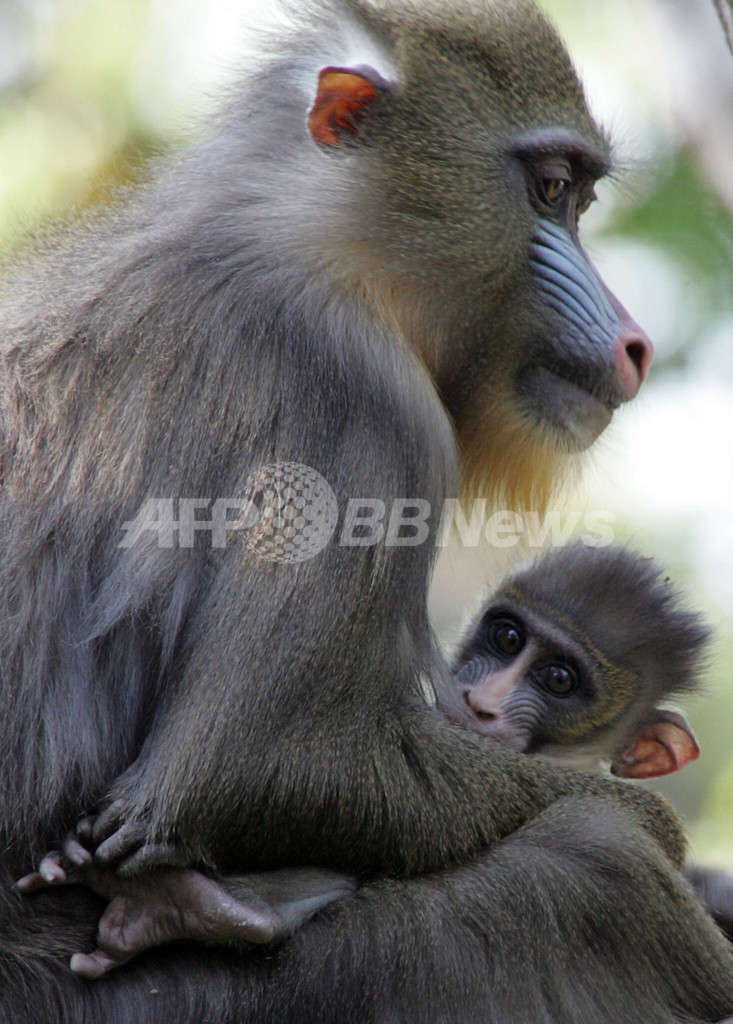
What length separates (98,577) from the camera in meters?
3.70

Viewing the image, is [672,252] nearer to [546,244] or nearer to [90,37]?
[90,37]

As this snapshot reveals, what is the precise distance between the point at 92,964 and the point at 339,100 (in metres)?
2.65

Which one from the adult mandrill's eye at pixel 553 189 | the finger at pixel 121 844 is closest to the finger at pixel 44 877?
the finger at pixel 121 844

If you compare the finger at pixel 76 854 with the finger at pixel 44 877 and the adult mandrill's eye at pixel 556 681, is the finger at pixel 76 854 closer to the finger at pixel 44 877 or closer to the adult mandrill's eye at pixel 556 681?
the finger at pixel 44 877

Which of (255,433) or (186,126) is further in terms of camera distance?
(186,126)

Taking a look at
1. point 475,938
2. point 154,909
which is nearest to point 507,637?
point 475,938

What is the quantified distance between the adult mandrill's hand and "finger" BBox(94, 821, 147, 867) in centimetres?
5

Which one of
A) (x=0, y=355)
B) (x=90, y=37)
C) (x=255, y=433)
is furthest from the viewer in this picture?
(x=90, y=37)

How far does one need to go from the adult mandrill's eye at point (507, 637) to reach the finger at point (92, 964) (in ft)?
7.29

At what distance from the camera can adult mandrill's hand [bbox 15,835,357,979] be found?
3350 millimetres

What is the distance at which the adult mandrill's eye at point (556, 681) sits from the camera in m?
5.02

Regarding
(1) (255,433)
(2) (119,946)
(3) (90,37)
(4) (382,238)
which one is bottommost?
(3) (90,37)

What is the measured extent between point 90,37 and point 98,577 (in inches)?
350

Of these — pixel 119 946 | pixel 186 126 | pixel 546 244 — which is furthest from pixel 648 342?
pixel 119 946
